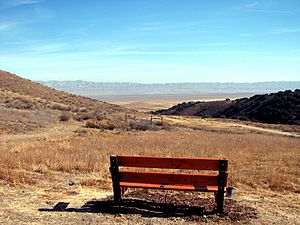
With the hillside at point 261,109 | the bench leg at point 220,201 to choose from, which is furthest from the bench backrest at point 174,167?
the hillside at point 261,109

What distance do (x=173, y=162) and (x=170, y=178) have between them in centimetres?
35

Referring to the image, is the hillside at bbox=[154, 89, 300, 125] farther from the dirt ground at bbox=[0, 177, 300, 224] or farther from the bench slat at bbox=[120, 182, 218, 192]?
the bench slat at bbox=[120, 182, 218, 192]

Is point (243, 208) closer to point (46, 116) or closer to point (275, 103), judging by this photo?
point (46, 116)

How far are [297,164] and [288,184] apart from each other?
3430mm

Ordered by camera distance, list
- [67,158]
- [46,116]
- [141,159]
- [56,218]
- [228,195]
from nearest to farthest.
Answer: [56,218] → [141,159] → [228,195] → [67,158] → [46,116]

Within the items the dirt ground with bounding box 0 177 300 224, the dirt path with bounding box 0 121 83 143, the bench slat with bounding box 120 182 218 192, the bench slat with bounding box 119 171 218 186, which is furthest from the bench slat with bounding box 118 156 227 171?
the dirt path with bounding box 0 121 83 143

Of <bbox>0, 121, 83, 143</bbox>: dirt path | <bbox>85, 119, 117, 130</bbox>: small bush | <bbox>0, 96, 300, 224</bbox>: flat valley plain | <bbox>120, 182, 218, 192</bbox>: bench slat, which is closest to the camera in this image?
<bbox>0, 96, 300, 224</bbox>: flat valley plain

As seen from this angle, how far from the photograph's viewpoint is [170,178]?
6.67m

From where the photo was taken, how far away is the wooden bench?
6418mm

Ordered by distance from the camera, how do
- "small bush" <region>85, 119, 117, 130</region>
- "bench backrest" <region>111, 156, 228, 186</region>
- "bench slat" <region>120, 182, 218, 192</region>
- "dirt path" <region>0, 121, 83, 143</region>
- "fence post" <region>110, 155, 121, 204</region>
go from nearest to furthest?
"bench backrest" <region>111, 156, 228, 186</region>
"bench slat" <region>120, 182, 218, 192</region>
"fence post" <region>110, 155, 121, 204</region>
"dirt path" <region>0, 121, 83, 143</region>
"small bush" <region>85, 119, 117, 130</region>

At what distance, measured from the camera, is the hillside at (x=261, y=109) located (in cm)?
6172

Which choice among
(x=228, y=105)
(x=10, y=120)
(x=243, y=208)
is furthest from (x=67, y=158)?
(x=228, y=105)

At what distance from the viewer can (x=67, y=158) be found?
1148 centimetres

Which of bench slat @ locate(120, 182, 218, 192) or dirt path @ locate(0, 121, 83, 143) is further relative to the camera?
dirt path @ locate(0, 121, 83, 143)
